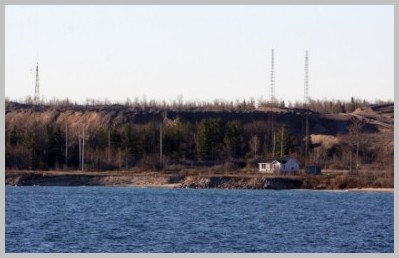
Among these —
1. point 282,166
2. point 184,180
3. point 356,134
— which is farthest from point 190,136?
point 184,180

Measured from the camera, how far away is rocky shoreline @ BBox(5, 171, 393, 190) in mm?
94562

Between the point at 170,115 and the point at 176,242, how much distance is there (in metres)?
99.0

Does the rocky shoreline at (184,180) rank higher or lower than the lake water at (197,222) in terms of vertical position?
higher

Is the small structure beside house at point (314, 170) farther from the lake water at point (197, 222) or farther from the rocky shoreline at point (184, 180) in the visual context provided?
the lake water at point (197, 222)

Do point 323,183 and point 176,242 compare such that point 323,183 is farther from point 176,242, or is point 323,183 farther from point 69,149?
point 176,242

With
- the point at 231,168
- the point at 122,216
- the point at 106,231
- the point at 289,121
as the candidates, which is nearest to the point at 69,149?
the point at 231,168

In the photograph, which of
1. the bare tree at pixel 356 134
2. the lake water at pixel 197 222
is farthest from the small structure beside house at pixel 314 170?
the lake water at pixel 197 222

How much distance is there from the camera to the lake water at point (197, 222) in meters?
44.1

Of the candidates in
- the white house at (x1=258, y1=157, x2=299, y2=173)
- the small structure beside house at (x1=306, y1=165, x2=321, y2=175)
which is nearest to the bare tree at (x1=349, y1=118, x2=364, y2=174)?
the white house at (x1=258, y1=157, x2=299, y2=173)

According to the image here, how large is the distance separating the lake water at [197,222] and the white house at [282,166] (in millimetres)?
15831

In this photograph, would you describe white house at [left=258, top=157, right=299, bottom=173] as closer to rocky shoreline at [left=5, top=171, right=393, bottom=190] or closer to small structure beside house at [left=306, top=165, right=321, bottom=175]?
small structure beside house at [left=306, top=165, right=321, bottom=175]

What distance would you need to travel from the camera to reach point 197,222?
5541 cm

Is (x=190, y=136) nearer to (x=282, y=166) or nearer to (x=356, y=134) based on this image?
(x=356, y=134)

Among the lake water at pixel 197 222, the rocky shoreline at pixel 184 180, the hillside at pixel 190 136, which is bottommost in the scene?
the lake water at pixel 197 222
